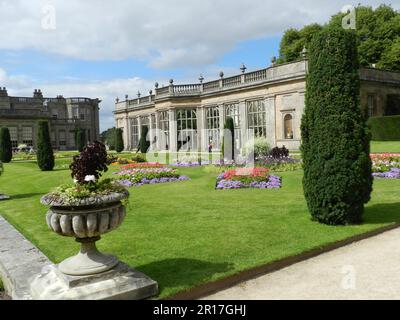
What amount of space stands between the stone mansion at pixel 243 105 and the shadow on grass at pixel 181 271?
2467cm

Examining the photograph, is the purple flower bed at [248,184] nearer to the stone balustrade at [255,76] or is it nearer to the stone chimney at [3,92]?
the stone balustrade at [255,76]

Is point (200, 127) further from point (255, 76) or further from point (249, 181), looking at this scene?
point (249, 181)

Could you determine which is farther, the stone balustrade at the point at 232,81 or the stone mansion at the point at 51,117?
the stone mansion at the point at 51,117

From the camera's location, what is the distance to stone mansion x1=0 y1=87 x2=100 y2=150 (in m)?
Answer: 60.5

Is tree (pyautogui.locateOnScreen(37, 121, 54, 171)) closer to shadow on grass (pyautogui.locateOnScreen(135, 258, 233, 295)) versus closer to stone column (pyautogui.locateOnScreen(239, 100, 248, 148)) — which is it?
stone column (pyautogui.locateOnScreen(239, 100, 248, 148))

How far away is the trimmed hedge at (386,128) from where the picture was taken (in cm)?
2708

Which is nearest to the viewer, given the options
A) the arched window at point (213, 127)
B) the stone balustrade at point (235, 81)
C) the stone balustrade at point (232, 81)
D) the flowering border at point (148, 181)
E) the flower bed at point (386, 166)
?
the flower bed at point (386, 166)

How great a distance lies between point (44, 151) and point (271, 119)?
59.3 feet

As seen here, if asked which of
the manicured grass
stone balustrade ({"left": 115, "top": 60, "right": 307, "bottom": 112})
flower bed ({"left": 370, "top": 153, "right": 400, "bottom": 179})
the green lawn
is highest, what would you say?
stone balustrade ({"left": 115, "top": 60, "right": 307, "bottom": 112})

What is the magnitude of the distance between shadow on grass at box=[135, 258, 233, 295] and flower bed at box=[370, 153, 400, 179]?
11.6 meters

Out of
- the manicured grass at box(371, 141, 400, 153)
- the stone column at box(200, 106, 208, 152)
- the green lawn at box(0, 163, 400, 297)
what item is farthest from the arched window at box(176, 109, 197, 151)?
the green lawn at box(0, 163, 400, 297)

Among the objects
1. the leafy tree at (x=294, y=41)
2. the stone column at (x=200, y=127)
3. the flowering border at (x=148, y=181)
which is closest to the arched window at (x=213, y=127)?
the stone column at (x=200, y=127)
